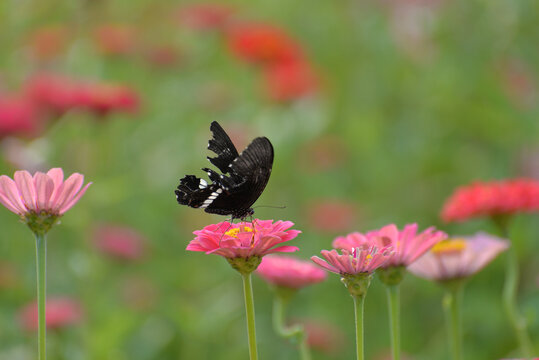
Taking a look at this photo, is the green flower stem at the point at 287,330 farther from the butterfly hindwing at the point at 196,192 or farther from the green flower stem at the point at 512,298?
the green flower stem at the point at 512,298

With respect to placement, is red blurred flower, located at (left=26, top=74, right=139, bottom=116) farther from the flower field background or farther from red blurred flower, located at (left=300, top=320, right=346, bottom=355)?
red blurred flower, located at (left=300, top=320, right=346, bottom=355)

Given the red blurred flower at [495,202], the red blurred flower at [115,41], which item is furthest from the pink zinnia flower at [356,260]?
the red blurred flower at [115,41]

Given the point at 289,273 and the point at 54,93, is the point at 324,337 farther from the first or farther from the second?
the point at 289,273

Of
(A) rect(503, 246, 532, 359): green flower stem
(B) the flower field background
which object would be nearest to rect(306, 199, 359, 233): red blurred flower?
(B) the flower field background

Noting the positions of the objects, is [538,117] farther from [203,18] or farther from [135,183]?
[135,183]

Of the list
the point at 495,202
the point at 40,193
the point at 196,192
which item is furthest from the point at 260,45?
the point at 40,193
